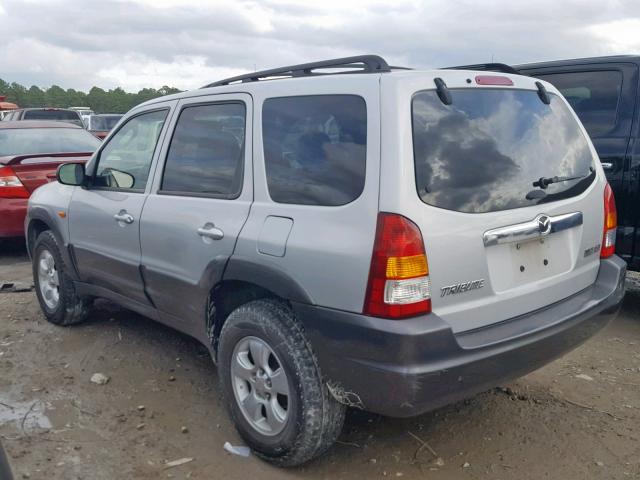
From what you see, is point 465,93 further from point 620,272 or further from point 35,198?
point 35,198

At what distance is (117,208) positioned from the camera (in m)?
4.08

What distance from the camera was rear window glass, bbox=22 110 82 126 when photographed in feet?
55.7

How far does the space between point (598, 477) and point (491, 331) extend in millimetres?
903

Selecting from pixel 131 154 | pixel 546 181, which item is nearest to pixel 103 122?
pixel 131 154

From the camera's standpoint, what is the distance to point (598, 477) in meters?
2.94

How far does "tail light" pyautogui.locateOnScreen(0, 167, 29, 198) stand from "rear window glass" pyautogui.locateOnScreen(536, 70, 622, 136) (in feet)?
18.3

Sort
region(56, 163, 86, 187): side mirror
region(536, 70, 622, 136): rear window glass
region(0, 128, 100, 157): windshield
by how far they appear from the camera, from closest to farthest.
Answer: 1. region(56, 163, 86, 187): side mirror
2. region(536, 70, 622, 136): rear window glass
3. region(0, 128, 100, 157): windshield

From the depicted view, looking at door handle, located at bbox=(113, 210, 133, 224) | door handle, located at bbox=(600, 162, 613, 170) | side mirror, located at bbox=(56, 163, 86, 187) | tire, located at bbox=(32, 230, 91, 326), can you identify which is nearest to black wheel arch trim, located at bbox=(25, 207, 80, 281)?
tire, located at bbox=(32, 230, 91, 326)

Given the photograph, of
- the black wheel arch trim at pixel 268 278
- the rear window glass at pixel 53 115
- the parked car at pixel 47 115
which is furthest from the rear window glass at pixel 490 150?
the rear window glass at pixel 53 115

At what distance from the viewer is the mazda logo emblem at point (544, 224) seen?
9.53 feet

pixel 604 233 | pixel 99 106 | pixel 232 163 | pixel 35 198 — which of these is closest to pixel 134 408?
pixel 232 163

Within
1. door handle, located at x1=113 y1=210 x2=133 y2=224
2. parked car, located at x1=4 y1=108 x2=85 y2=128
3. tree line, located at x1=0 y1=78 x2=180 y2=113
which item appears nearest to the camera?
door handle, located at x1=113 y1=210 x2=133 y2=224

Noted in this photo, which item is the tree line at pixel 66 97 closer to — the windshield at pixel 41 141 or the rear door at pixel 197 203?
the windshield at pixel 41 141

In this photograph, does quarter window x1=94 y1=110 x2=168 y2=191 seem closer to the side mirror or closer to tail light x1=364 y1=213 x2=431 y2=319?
the side mirror
